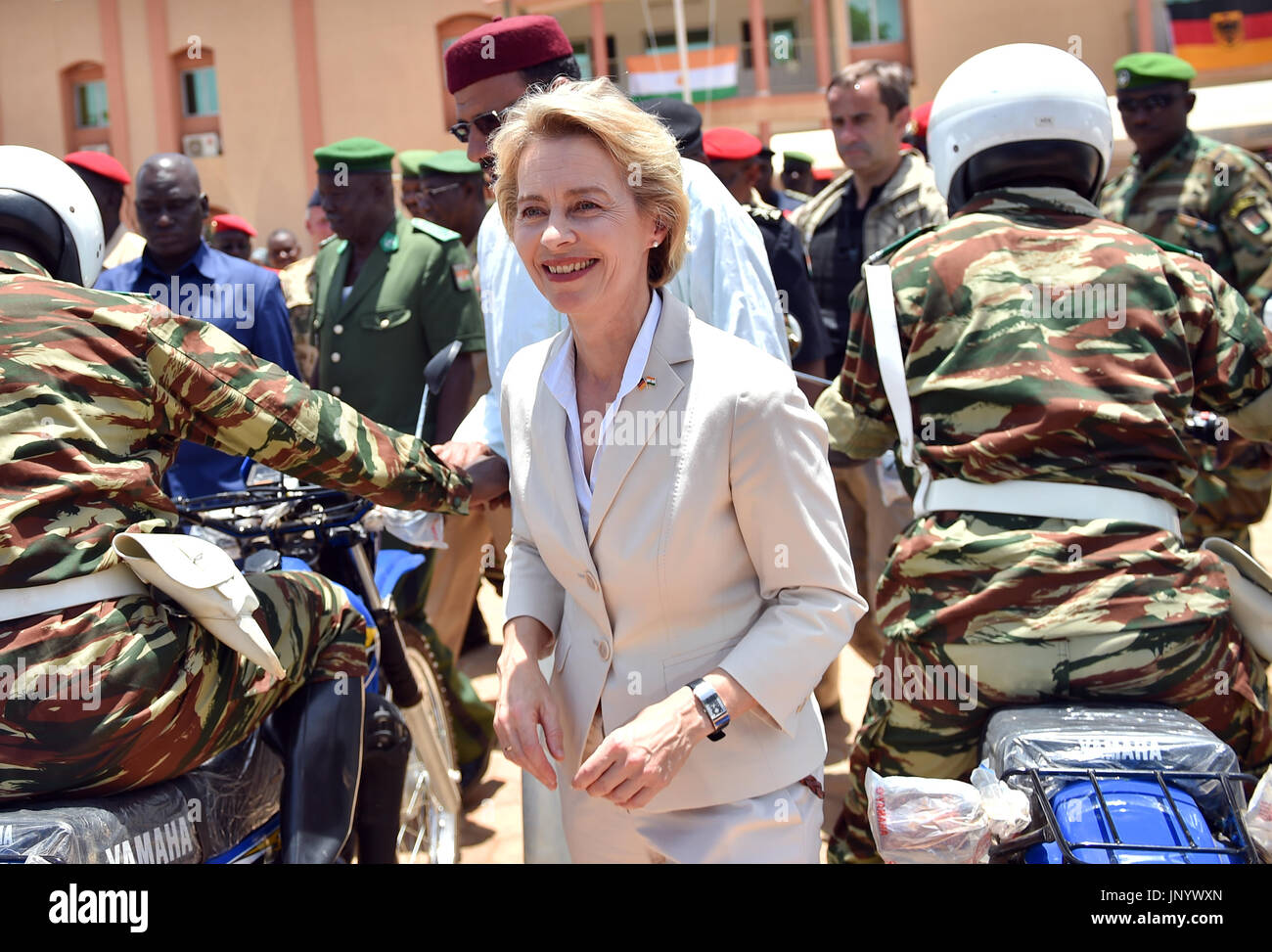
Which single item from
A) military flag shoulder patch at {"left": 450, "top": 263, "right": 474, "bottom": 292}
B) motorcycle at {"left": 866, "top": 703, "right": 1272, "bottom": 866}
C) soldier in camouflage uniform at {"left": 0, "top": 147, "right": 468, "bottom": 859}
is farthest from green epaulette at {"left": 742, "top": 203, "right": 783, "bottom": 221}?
motorcycle at {"left": 866, "top": 703, "right": 1272, "bottom": 866}

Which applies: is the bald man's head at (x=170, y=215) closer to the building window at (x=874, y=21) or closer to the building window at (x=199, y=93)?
the building window at (x=874, y=21)

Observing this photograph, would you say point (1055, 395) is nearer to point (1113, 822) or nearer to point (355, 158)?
point (1113, 822)

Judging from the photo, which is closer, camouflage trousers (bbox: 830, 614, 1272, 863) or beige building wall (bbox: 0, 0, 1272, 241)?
camouflage trousers (bbox: 830, 614, 1272, 863)

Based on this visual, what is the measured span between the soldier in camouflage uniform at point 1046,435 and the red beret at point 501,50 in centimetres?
99

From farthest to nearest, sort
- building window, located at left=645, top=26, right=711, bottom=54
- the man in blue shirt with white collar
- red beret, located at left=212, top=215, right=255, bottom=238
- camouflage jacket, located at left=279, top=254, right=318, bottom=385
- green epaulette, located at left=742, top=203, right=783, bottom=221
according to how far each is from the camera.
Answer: building window, located at left=645, top=26, right=711, bottom=54 < red beret, located at left=212, top=215, right=255, bottom=238 < camouflage jacket, located at left=279, top=254, right=318, bottom=385 < green epaulette, located at left=742, top=203, right=783, bottom=221 < the man in blue shirt with white collar

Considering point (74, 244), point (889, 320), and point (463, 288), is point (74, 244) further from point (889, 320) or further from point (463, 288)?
point (463, 288)

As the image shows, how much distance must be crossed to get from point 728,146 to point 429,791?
12.1 ft

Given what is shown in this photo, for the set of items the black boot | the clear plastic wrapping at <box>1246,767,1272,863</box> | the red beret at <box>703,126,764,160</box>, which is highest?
the red beret at <box>703,126,764,160</box>

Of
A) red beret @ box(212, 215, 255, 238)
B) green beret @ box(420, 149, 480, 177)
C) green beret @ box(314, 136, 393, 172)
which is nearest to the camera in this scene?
green beret @ box(314, 136, 393, 172)

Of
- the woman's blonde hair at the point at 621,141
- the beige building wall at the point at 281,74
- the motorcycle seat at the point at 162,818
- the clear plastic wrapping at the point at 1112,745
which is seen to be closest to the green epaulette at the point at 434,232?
the motorcycle seat at the point at 162,818

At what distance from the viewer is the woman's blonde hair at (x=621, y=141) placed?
6.50 ft

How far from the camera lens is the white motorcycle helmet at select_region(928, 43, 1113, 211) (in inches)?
103

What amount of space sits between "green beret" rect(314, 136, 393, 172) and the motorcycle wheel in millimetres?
2253

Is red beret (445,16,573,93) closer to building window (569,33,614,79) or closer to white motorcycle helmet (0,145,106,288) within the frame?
white motorcycle helmet (0,145,106,288)
